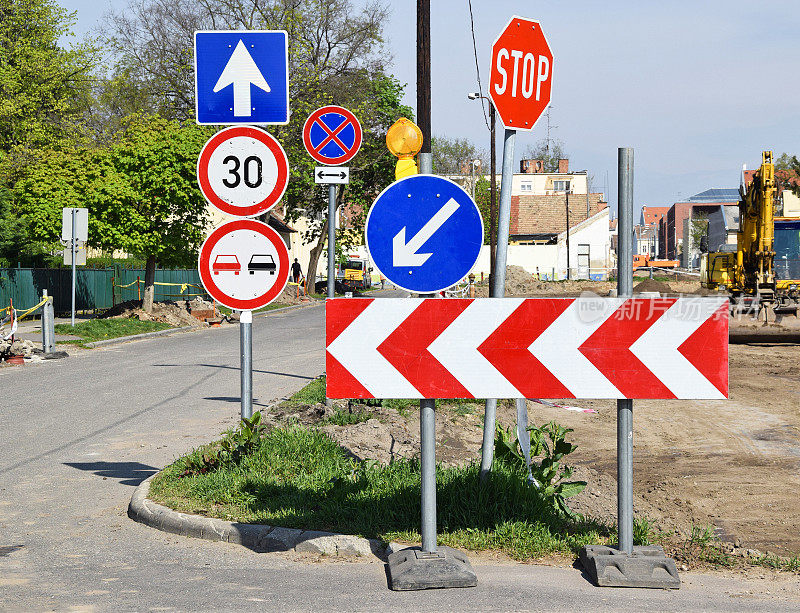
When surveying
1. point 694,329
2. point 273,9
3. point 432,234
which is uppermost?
point 273,9

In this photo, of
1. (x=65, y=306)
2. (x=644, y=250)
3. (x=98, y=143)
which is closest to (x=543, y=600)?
(x=65, y=306)

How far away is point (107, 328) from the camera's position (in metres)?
23.5

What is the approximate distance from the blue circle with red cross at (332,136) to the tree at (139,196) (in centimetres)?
1797

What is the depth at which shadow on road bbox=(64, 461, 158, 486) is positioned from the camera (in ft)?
25.0

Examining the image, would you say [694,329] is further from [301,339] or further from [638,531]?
[301,339]

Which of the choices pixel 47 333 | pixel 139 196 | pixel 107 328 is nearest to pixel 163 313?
pixel 139 196

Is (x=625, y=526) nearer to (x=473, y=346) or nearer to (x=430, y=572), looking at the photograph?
(x=430, y=572)

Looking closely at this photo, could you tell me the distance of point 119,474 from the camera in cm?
778

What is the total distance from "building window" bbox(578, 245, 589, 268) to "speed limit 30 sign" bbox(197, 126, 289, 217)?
78.3 meters

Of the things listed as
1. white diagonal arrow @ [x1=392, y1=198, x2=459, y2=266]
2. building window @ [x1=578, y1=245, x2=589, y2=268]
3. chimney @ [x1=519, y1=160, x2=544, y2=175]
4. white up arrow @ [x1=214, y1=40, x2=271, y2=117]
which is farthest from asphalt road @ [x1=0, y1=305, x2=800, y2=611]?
chimney @ [x1=519, y1=160, x2=544, y2=175]

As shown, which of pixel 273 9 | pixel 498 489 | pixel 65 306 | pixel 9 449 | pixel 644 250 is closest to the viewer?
pixel 498 489

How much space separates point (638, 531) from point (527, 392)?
125 cm

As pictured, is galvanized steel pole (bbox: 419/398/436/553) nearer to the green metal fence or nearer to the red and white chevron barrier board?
the red and white chevron barrier board

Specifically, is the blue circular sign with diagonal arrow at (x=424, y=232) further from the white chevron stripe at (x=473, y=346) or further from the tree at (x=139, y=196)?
the tree at (x=139, y=196)
